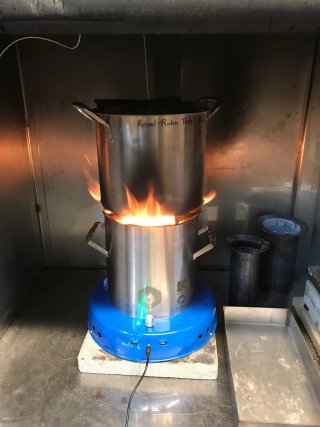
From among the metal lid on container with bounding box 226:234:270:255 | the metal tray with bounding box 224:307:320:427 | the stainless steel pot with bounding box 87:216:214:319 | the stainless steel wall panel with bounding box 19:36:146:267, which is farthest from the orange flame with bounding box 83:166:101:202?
the metal tray with bounding box 224:307:320:427

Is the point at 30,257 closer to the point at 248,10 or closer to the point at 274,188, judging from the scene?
the point at 274,188

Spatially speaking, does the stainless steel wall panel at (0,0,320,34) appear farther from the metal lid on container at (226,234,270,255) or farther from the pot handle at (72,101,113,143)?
the metal lid on container at (226,234,270,255)

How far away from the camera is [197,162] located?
0.94m

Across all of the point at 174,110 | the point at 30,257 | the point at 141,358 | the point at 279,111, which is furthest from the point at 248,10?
the point at 30,257

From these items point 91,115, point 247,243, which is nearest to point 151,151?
point 91,115

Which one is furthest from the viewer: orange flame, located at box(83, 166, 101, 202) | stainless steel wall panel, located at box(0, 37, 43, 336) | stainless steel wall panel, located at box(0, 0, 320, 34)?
orange flame, located at box(83, 166, 101, 202)

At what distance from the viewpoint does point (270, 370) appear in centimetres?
101

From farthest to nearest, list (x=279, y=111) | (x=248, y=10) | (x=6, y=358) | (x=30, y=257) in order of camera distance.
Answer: (x=30, y=257)
(x=279, y=111)
(x=6, y=358)
(x=248, y=10)

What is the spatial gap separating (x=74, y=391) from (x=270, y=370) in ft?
1.75

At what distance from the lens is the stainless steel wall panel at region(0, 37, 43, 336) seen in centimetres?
117

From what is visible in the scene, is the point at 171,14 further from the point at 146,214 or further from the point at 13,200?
the point at 13,200

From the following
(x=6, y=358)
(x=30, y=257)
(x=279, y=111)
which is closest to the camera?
(x=6, y=358)

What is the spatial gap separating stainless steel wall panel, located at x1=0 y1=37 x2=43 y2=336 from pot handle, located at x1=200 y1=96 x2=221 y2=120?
642mm

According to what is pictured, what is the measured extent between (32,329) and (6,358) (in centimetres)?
13
